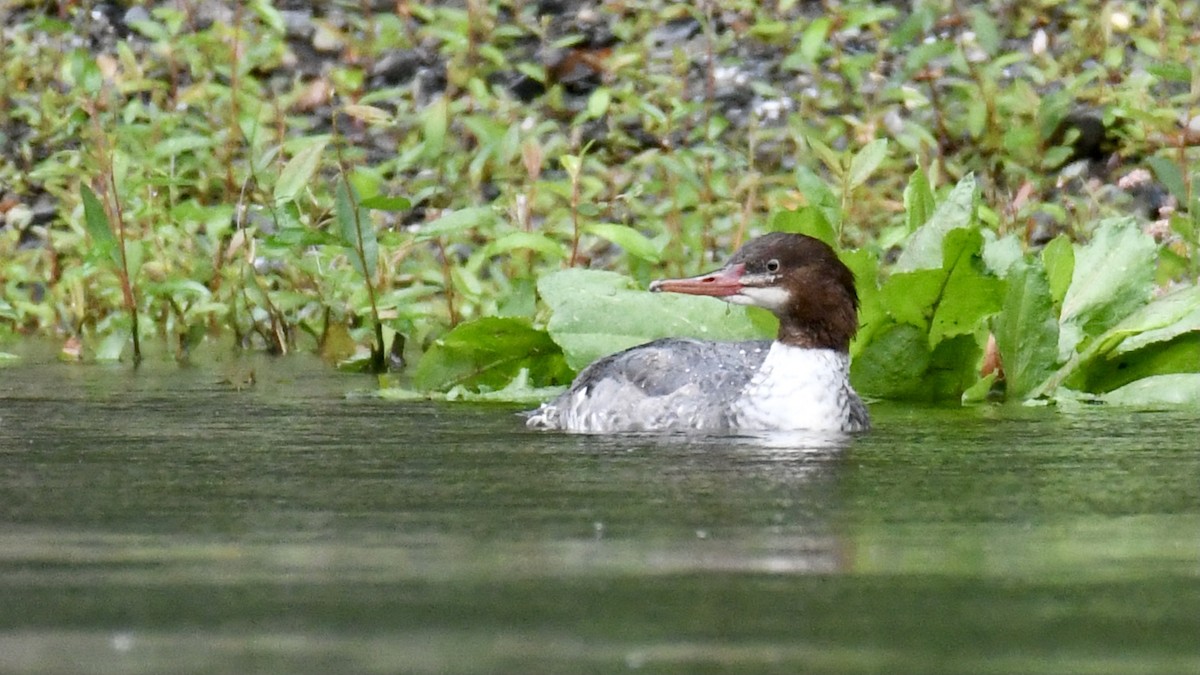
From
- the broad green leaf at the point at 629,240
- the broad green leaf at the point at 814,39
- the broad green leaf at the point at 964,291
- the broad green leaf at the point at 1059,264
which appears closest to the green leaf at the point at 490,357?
the broad green leaf at the point at 629,240

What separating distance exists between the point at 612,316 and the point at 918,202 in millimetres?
1072

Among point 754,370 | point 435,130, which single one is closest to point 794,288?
point 754,370

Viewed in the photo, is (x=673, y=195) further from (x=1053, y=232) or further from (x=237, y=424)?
(x=237, y=424)

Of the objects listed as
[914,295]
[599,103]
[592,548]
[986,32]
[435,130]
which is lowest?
[592,548]

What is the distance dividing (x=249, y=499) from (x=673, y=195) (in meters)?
5.96

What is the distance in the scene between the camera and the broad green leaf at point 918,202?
7734mm

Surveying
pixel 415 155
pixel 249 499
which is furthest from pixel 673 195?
pixel 249 499

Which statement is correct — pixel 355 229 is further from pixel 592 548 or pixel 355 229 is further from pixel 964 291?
pixel 592 548

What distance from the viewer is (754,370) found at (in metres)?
6.98

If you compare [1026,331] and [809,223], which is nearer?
[1026,331]

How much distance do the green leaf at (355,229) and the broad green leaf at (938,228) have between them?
192 cm

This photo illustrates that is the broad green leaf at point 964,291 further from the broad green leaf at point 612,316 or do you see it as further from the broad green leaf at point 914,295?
the broad green leaf at point 612,316

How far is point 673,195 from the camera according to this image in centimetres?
1078

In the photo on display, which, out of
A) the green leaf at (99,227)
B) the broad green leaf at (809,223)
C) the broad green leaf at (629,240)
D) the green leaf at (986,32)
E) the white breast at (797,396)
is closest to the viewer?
the white breast at (797,396)
